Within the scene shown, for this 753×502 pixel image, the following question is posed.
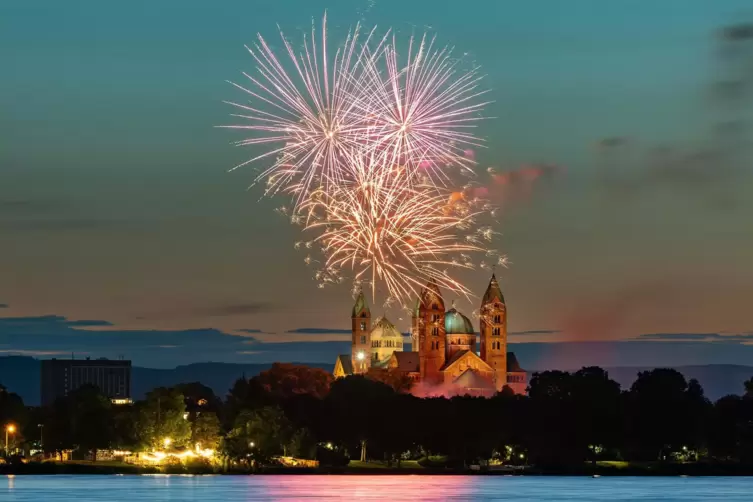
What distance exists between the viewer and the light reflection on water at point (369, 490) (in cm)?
14612

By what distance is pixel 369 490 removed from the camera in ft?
519

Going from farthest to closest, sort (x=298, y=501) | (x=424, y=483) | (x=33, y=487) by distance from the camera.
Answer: (x=424, y=483)
(x=33, y=487)
(x=298, y=501)

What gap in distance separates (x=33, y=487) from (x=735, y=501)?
2874 inches

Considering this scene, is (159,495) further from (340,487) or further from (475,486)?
(475,486)

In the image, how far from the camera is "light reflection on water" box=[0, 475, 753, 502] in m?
146

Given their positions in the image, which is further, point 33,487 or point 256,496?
point 33,487

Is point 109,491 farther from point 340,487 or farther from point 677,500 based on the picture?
point 677,500

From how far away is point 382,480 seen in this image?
18975cm

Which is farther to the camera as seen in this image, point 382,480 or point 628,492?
point 382,480

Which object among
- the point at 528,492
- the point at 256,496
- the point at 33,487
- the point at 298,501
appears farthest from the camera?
the point at 33,487

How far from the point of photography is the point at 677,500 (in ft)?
475

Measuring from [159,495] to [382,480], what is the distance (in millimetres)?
44704

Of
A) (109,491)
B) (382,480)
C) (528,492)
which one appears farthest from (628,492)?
(109,491)

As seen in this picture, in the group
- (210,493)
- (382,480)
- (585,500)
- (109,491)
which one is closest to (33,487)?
(109,491)
